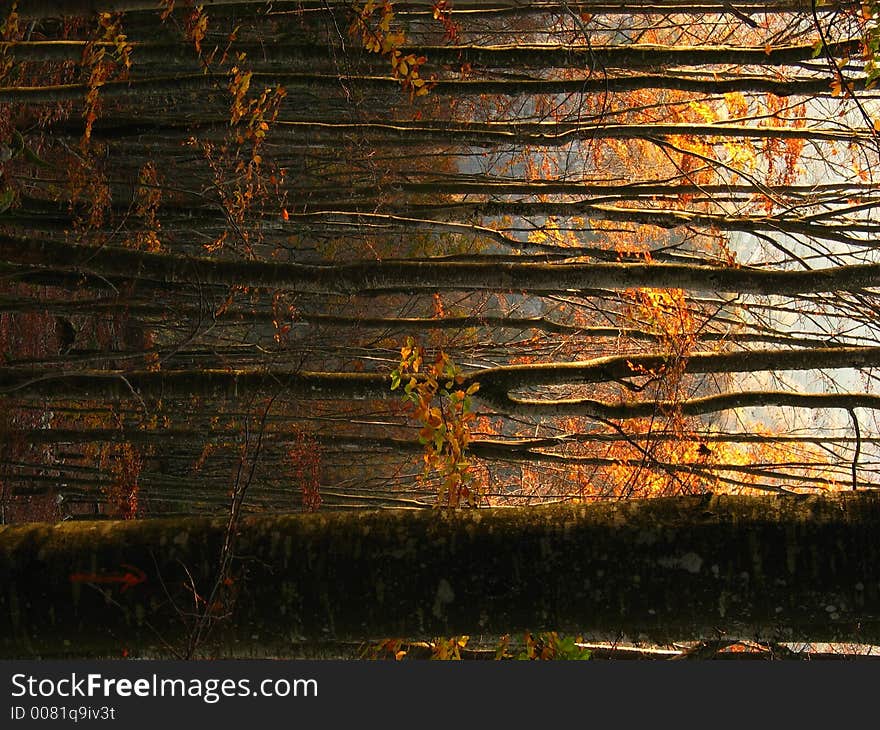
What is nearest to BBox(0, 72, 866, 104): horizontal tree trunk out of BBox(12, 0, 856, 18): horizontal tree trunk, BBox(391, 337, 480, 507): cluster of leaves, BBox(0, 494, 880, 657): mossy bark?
BBox(12, 0, 856, 18): horizontal tree trunk

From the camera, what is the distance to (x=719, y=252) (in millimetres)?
7004

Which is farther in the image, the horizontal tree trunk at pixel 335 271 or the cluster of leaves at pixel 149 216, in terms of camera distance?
the cluster of leaves at pixel 149 216

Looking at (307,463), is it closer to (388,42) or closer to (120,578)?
(388,42)

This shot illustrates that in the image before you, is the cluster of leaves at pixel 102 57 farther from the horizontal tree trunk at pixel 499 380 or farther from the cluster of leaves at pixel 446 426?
the cluster of leaves at pixel 446 426

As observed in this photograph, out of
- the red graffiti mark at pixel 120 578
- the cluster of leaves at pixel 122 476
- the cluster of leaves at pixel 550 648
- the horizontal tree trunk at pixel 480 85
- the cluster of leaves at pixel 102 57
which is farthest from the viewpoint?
the cluster of leaves at pixel 122 476

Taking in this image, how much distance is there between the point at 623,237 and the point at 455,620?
9405mm

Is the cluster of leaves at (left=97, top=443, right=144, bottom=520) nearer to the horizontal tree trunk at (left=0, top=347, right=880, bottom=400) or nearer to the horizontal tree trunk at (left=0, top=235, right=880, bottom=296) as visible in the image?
the horizontal tree trunk at (left=0, top=347, right=880, bottom=400)

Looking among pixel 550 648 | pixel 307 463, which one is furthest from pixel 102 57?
pixel 307 463

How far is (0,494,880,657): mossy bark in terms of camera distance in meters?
2.17

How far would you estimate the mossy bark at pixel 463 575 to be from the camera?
2.17m

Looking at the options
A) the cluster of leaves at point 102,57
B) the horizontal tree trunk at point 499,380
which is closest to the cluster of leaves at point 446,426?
the horizontal tree trunk at point 499,380

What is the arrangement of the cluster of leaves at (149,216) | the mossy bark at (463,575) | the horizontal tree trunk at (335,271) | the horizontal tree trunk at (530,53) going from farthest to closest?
1. the cluster of leaves at (149,216)
2. the horizontal tree trunk at (530,53)
3. the horizontal tree trunk at (335,271)
4. the mossy bark at (463,575)

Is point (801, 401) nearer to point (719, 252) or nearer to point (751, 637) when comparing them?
point (719, 252)

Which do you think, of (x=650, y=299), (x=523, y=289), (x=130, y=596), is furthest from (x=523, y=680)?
(x=650, y=299)
